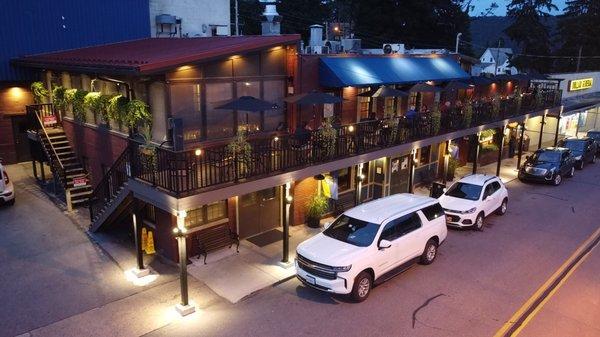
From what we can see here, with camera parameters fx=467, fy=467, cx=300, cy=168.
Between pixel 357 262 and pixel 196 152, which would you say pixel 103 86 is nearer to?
pixel 196 152

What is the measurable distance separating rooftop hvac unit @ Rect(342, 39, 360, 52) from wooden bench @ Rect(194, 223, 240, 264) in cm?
1050

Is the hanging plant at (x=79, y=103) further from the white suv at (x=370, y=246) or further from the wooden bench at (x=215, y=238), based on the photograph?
the white suv at (x=370, y=246)

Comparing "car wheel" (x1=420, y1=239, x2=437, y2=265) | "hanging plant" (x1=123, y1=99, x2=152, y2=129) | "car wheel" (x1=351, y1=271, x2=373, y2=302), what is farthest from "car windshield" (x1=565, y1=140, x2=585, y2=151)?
"hanging plant" (x1=123, y1=99, x2=152, y2=129)

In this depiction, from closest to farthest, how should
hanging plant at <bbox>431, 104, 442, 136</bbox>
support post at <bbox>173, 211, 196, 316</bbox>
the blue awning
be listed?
support post at <bbox>173, 211, 196, 316</bbox> → the blue awning → hanging plant at <bbox>431, 104, 442, 136</bbox>

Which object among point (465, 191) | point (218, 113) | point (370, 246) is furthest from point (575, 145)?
point (218, 113)

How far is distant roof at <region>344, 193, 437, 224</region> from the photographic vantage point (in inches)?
519

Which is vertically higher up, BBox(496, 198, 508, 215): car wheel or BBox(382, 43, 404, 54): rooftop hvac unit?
BBox(382, 43, 404, 54): rooftop hvac unit

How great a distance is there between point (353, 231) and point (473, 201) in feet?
22.8

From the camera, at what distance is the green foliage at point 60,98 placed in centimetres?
1933

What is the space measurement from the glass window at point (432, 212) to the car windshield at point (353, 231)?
2.26m

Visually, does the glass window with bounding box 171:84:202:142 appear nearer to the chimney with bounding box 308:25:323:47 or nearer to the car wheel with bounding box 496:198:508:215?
the chimney with bounding box 308:25:323:47

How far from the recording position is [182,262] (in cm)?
1166

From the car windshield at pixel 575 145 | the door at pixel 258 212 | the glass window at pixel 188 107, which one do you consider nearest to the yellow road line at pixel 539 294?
the door at pixel 258 212

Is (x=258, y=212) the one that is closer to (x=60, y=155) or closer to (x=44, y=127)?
(x=60, y=155)
